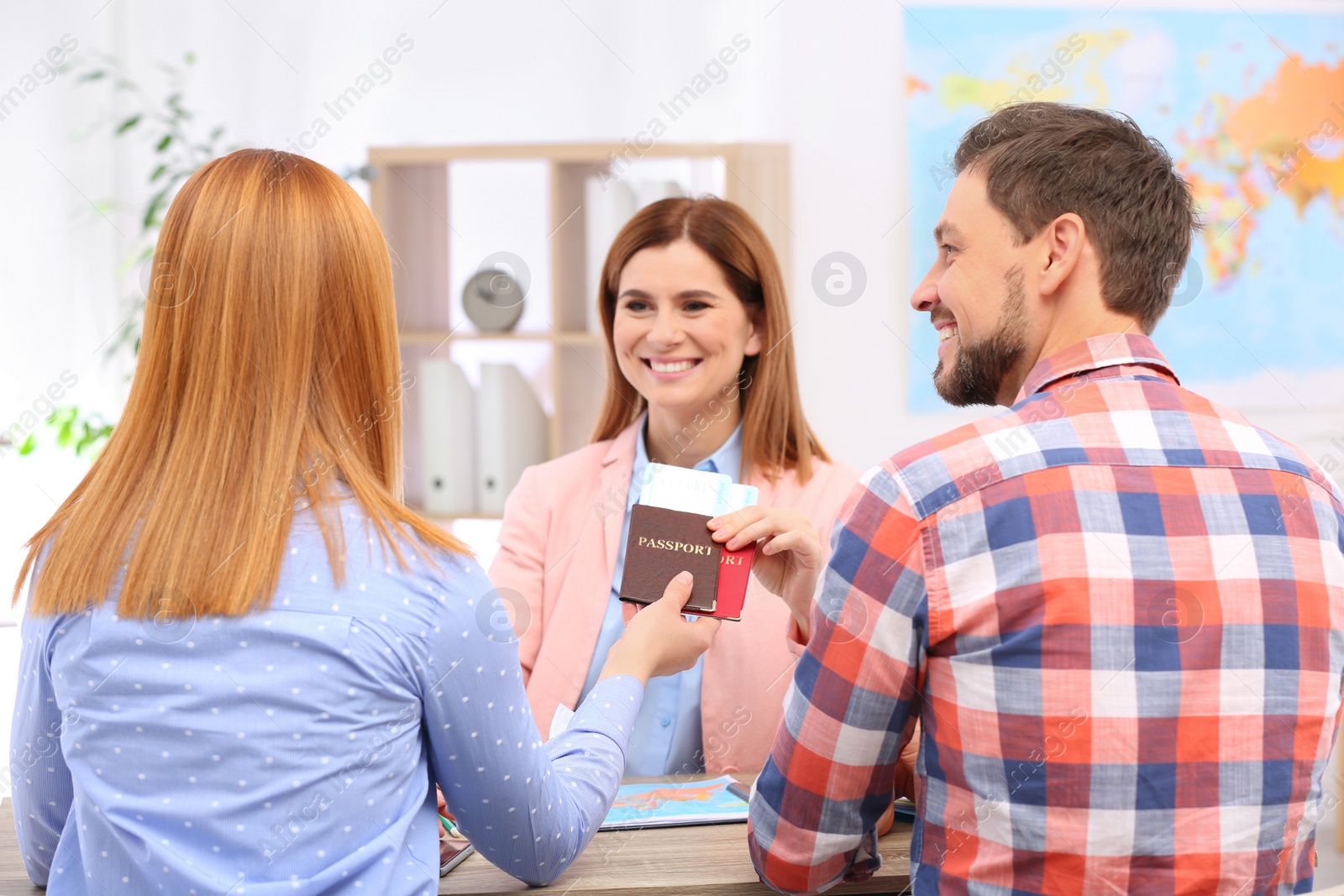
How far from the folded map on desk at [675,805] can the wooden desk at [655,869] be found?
0.01 m

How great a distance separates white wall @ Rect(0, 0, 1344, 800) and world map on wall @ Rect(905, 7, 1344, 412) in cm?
8

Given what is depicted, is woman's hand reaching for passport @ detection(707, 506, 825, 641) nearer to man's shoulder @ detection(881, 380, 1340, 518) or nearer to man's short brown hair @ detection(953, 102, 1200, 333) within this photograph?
man's shoulder @ detection(881, 380, 1340, 518)

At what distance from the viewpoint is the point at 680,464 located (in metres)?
2.00

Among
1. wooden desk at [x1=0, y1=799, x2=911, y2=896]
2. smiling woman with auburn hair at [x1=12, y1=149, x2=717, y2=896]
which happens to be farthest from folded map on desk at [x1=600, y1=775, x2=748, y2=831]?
smiling woman with auburn hair at [x1=12, y1=149, x2=717, y2=896]

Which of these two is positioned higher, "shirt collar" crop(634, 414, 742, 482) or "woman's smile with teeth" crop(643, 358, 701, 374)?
"woman's smile with teeth" crop(643, 358, 701, 374)

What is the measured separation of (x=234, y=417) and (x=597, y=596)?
0.96 metres

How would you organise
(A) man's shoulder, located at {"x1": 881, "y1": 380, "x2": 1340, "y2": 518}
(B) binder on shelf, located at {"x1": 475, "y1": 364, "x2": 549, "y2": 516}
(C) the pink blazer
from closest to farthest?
Result: 1. (A) man's shoulder, located at {"x1": 881, "y1": 380, "x2": 1340, "y2": 518}
2. (C) the pink blazer
3. (B) binder on shelf, located at {"x1": 475, "y1": 364, "x2": 549, "y2": 516}

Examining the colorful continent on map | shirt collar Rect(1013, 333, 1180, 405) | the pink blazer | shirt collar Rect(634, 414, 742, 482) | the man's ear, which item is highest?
the colorful continent on map

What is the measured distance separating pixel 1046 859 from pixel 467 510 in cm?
230

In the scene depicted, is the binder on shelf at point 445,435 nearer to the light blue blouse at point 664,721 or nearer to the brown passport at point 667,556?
the light blue blouse at point 664,721

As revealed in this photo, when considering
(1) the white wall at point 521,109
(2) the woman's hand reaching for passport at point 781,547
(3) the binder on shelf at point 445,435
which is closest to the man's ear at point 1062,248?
(2) the woman's hand reaching for passport at point 781,547

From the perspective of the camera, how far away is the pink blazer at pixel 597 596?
68.3 inches

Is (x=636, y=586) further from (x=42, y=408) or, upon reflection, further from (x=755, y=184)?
(x=42, y=408)

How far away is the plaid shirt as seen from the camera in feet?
3.11
